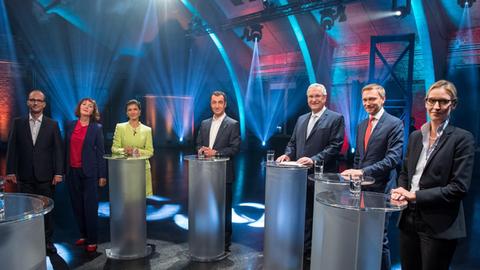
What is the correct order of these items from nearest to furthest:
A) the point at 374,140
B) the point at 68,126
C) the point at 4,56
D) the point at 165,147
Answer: the point at 374,140
the point at 68,126
the point at 4,56
the point at 165,147

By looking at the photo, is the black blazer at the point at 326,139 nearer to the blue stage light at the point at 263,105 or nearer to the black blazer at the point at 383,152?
the black blazer at the point at 383,152

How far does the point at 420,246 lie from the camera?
1651 mm

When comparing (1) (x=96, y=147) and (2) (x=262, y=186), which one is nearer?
(1) (x=96, y=147)

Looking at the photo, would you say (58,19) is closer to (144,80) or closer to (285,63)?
(144,80)

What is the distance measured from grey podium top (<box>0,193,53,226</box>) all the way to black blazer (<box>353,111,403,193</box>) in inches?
73.1

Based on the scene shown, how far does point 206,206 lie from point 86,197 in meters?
1.14

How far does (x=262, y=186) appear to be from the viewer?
6.18 meters

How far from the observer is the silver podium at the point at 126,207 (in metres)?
2.84

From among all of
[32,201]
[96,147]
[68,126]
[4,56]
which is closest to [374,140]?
[32,201]

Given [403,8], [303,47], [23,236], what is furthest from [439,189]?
[303,47]

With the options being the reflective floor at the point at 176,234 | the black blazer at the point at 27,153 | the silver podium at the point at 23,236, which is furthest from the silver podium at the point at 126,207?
the silver podium at the point at 23,236

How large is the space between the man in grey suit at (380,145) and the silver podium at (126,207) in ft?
6.05

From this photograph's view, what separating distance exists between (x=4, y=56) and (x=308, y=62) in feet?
28.4

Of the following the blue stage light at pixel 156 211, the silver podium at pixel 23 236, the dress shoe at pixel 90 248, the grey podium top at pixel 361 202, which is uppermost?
the grey podium top at pixel 361 202
